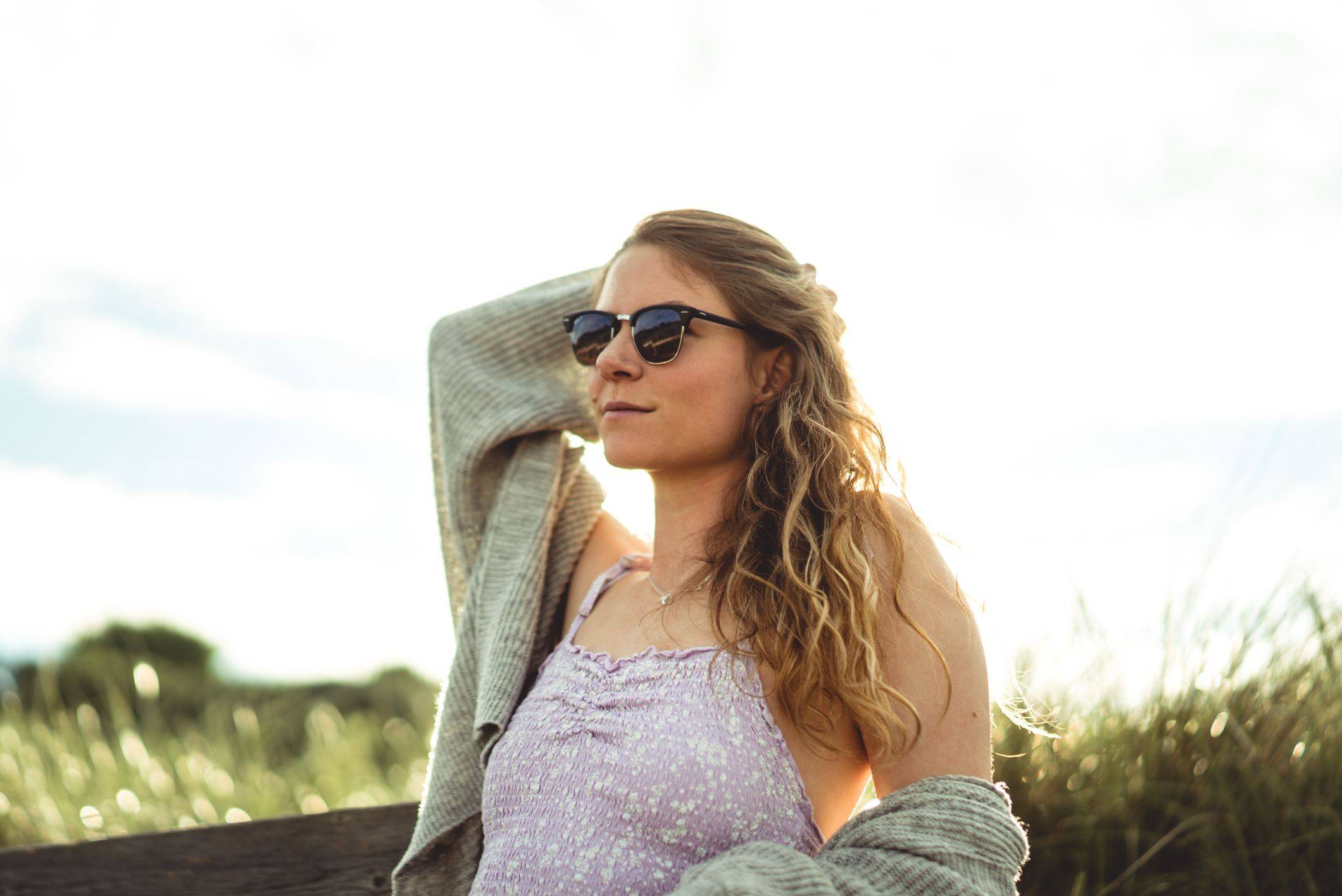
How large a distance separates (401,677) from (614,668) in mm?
10593

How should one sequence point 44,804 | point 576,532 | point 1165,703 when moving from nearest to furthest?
point 576,532 → point 1165,703 → point 44,804

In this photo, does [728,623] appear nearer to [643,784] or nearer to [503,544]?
[643,784]

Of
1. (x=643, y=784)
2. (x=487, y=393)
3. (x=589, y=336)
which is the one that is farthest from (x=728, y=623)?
(x=487, y=393)

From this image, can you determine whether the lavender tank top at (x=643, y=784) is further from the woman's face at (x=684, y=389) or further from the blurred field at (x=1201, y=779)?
the blurred field at (x=1201, y=779)

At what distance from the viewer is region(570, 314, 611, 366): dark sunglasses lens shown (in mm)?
2203

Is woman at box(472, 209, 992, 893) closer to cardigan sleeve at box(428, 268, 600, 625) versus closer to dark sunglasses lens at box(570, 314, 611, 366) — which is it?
dark sunglasses lens at box(570, 314, 611, 366)

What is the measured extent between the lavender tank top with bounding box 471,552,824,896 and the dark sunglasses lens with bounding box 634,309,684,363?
56 centimetres

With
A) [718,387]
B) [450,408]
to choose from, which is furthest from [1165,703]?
[450,408]

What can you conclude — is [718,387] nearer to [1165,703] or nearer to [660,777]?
[660,777]

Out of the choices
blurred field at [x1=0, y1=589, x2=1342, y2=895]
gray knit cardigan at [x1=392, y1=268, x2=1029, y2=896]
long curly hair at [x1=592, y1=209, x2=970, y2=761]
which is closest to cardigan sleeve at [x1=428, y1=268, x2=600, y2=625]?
gray knit cardigan at [x1=392, y1=268, x2=1029, y2=896]

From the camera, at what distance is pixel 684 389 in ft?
6.80

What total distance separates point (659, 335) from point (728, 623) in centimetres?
57

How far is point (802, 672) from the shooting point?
5.95 feet

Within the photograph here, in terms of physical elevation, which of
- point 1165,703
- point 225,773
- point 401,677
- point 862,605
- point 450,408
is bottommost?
point 401,677
